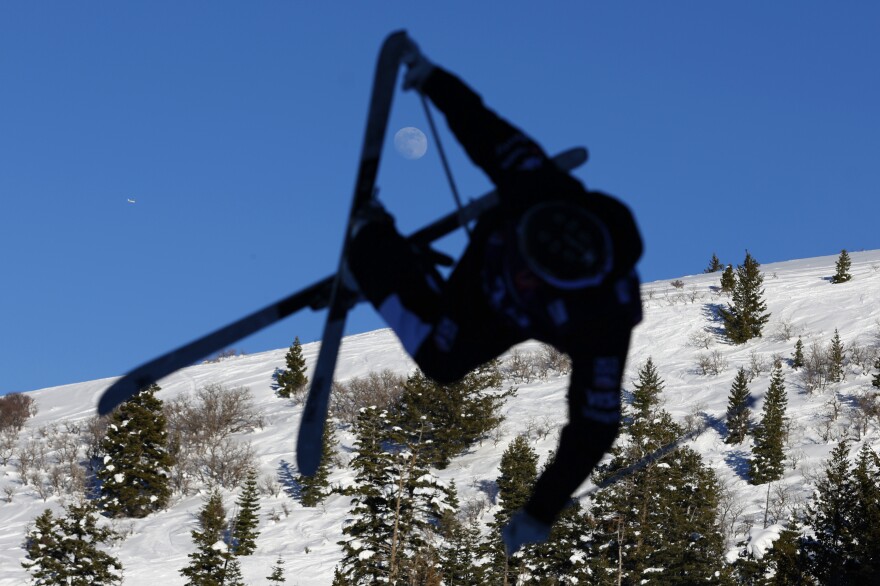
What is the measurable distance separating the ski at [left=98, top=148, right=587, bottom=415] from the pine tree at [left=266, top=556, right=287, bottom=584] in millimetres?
36537

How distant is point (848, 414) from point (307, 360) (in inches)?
1740

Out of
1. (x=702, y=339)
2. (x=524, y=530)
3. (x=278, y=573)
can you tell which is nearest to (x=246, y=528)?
(x=278, y=573)

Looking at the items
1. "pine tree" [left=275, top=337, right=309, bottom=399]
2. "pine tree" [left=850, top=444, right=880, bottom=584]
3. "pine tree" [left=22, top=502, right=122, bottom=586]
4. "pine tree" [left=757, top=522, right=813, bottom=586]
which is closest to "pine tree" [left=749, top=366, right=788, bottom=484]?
"pine tree" [left=850, top=444, right=880, bottom=584]

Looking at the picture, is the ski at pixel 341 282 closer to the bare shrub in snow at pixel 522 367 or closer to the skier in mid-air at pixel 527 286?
the skier in mid-air at pixel 527 286

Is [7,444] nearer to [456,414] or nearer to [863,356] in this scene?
[456,414]

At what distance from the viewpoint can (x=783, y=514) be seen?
49688 mm

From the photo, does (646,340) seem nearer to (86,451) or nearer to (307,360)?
(307,360)

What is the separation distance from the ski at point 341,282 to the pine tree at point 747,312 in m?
76.9

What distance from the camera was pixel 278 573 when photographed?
4181 cm

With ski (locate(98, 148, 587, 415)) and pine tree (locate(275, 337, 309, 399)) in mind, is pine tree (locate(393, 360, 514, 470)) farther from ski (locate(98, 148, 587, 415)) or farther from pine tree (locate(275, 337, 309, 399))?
ski (locate(98, 148, 587, 415))

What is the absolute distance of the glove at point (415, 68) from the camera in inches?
164

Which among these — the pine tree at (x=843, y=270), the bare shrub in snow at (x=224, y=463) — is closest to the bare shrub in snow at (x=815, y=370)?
the pine tree at (x=843, y=270)

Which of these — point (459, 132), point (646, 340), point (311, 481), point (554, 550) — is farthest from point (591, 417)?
point (646, 340)

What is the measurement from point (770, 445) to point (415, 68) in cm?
5469
